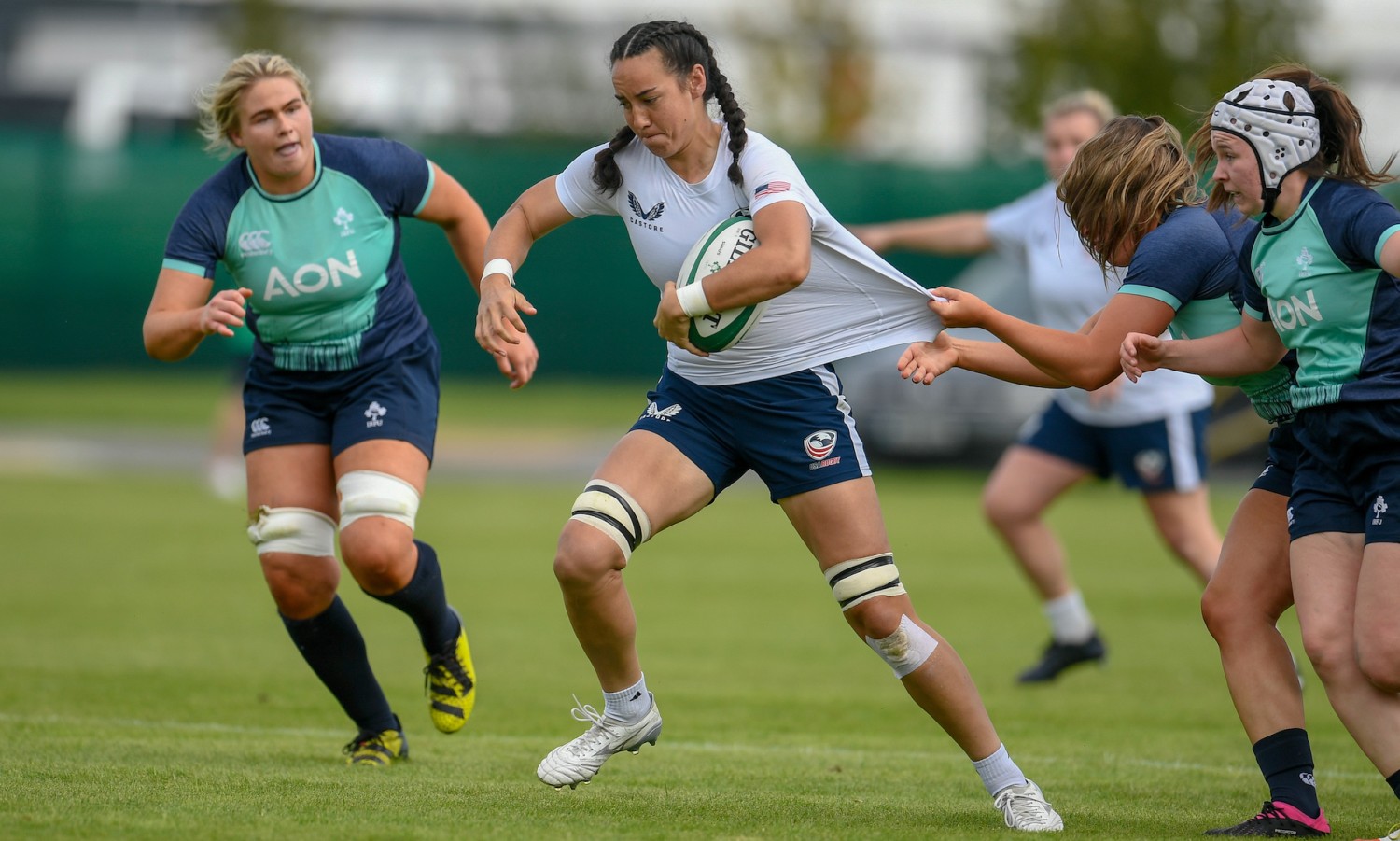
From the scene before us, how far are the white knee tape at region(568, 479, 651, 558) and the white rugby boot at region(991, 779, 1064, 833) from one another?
4.40 ft

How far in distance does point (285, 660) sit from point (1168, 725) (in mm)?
4349

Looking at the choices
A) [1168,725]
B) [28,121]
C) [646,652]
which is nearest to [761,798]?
[1168,725]

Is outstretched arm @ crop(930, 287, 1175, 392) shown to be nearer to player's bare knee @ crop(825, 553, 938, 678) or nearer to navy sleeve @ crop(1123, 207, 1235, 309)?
navy sleeve @ crop(1123, 207, 1235, 309)

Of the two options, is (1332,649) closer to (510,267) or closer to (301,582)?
(510,267)

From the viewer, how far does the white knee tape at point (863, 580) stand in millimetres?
5152

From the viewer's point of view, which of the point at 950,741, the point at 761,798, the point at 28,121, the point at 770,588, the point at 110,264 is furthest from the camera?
the point at 28,121

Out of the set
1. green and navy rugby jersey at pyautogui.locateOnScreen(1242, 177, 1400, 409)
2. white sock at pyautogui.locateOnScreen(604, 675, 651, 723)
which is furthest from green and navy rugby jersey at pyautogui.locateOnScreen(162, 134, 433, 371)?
green and navy rugby jersey at pyautogui.locateOnScreen(1242, 177, 1400, 409)

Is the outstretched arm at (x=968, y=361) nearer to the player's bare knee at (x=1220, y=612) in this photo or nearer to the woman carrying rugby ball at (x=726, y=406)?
the woman carrying rugby ball at (x=726, y=406)

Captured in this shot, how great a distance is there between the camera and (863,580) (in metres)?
5.16

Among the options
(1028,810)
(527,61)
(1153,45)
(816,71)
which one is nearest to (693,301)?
(1028,810)

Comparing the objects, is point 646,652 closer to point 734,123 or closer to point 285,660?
point 285,660

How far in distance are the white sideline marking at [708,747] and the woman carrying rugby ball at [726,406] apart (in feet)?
4.13

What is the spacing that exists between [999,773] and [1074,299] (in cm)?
360

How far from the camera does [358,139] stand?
635cm
